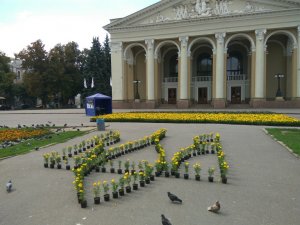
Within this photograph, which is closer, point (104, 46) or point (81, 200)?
point (81, 200)

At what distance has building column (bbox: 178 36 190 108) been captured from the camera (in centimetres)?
3619

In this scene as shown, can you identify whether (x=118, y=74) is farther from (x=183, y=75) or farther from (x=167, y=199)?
(x=167, y=199)

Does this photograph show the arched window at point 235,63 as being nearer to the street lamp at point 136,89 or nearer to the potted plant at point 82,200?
the street lamp at point 136,89

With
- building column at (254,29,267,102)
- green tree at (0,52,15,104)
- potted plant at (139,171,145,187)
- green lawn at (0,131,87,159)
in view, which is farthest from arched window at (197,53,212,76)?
potted plant at (139,171,145,187)

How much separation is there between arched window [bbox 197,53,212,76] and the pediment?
8.45 metres

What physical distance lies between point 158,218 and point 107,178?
2.34 m

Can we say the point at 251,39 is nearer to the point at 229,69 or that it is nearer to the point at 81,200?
the point at 229,69

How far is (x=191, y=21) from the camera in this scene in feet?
116

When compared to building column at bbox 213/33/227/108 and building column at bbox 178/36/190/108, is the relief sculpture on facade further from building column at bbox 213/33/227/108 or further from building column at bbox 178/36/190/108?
building column at bbox 213/33/227/108

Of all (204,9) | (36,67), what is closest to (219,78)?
(204,9)

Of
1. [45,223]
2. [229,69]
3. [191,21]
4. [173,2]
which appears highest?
[173,2]

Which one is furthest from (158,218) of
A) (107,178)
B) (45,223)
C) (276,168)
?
(276,168)

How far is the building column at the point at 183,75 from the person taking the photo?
119 ft

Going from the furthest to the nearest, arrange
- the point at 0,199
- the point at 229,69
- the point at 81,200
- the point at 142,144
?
1. the point at 229,69
2. the point at 142,144
3. the point at 0,199
4. the point at 81,200
